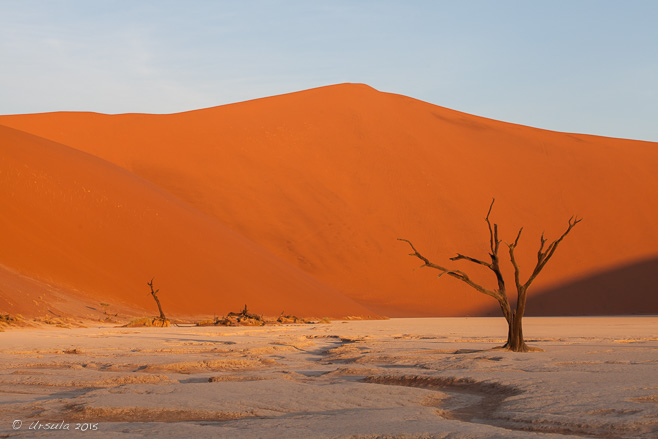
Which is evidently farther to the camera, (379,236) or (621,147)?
(621,147)

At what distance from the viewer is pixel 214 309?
32.3 metres

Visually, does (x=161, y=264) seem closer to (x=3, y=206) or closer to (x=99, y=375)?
(x=3, y=206)

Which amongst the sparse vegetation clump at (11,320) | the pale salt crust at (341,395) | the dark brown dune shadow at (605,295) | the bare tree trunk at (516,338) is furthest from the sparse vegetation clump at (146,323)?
the dark brown dune shadow at (605,295)

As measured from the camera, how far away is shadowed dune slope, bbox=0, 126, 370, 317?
2998 centimetres

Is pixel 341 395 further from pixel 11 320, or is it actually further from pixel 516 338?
pixel 11 320

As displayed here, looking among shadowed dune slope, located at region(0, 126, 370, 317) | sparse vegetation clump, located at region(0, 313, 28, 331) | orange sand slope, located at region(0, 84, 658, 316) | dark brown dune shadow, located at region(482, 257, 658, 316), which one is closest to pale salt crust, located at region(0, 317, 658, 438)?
sparse vegetation clump, located at region(0, 313, 28, 331)

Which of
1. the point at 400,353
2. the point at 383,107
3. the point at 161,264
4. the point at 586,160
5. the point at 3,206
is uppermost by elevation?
the point at 383,107

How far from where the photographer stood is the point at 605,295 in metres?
49.4

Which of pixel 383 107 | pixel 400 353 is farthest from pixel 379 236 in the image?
pixel 400 353

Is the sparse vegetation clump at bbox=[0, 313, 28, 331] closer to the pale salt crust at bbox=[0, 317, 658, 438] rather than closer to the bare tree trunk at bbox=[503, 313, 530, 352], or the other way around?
the pale salt crust at bbox=[0, 317, 658, 438]

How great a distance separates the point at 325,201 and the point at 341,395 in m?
48.1

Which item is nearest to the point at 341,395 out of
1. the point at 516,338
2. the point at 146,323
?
the point at 516,338

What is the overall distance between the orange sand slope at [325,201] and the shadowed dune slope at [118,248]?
0.10 meters

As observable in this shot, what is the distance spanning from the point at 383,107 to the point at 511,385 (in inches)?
2504
